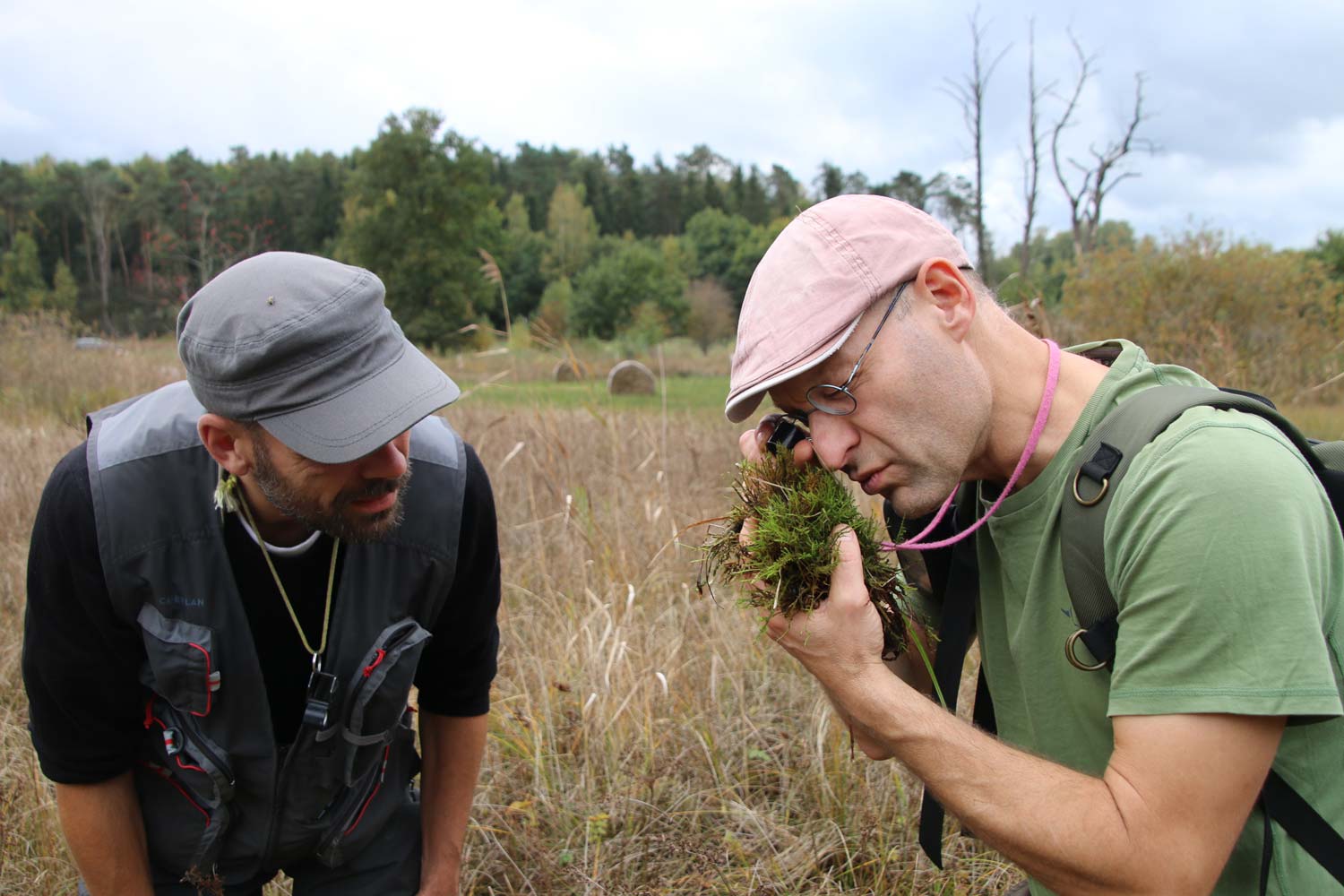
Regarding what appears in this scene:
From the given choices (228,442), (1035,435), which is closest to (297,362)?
(228,442)

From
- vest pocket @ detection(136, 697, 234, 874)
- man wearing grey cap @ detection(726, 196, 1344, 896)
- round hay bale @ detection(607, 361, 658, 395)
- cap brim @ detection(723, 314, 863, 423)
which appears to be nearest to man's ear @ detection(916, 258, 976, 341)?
man wearing grey cap @ detection(726, 196, 1344, 896)

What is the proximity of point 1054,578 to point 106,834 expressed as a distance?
2329 mm

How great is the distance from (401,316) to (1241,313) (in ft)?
137

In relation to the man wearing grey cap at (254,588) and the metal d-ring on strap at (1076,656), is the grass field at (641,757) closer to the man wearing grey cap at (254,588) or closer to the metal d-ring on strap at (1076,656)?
the man wearing grey cap at (254,588)

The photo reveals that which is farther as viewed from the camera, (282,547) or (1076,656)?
(282,547)

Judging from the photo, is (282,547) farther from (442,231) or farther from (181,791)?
(442,231)

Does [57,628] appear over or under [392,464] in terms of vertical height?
under

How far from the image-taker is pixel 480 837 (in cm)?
327

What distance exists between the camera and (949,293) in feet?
5.97

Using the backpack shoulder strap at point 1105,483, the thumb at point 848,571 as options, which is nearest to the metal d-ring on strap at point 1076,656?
the backpack shoulder strap at point 1105,483

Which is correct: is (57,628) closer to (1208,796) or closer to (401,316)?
(1208,796)

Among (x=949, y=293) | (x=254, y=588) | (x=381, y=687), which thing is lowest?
(x=381, y=687)

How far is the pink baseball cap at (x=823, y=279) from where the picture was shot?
174cm

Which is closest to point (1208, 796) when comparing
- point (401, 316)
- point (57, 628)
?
point (57, 628)
